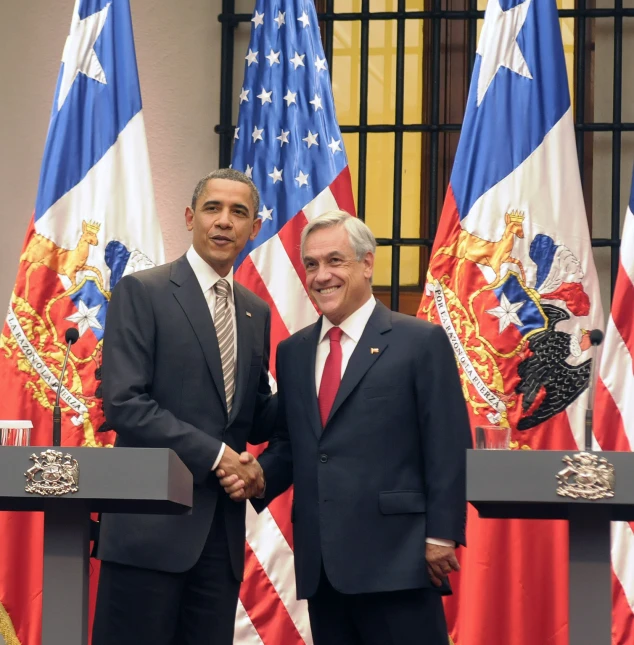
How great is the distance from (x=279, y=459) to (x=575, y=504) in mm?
991

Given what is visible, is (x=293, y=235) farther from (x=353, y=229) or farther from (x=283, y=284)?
(x=353, y=229)

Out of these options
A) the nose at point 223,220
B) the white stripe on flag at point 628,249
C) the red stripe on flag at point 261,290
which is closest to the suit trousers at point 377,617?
the nose at point 223,220

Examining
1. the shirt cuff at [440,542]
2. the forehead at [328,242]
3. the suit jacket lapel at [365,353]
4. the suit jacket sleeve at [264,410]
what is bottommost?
the shirt cuff at [440,542]

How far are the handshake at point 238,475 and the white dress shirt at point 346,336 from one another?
0.28 m

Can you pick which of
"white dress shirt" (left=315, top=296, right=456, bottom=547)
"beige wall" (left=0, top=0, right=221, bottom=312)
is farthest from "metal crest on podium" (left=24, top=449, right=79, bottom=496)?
"beige wall" (left=0, top=0, right=221, bottom=312)

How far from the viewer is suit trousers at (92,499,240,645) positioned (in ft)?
9.17

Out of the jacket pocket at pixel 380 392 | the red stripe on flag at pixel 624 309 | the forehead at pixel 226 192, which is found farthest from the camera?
the red stripe on flag at pixel 624 309

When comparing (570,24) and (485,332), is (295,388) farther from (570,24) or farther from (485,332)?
(570,24)

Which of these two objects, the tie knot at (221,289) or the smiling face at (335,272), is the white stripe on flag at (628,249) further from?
the tie knot at (221,289)

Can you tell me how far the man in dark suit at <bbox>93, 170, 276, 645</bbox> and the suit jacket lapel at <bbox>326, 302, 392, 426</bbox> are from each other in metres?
0.29

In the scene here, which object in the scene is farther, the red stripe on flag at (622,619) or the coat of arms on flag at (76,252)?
Answer: the coat of arms on flag at (76,252)

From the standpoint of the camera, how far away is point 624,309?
3.97 metres

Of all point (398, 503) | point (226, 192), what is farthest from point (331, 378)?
point (226, 192)

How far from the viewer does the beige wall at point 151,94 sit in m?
4.89
